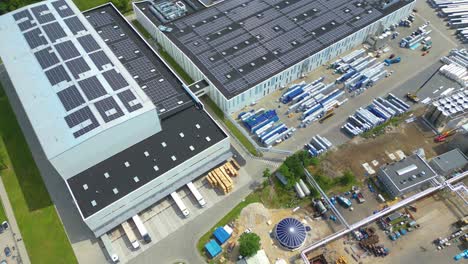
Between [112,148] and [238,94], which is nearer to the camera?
[112,148]

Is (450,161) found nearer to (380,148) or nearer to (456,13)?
(380,148)

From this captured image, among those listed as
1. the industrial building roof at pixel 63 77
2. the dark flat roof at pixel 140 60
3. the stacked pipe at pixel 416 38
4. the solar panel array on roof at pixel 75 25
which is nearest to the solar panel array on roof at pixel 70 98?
the industrial building roof at pixel 63 77

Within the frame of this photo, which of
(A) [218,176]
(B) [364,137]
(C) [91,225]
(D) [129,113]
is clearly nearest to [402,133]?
(B) [364,137]

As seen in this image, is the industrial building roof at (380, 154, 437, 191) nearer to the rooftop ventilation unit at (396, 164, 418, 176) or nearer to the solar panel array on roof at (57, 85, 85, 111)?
the rooftop ventilation unit at (396, 164, 418, 176)

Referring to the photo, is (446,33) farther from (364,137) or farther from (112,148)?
(112,148)

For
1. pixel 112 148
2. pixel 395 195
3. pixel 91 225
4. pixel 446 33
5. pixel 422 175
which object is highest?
pixel 446 33

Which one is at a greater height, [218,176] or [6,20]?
[6,20]

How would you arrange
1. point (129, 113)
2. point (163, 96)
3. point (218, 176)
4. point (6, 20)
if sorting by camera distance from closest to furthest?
point (129, 113) < point (218, 176) < point (163, 96) < point (6, 20)
